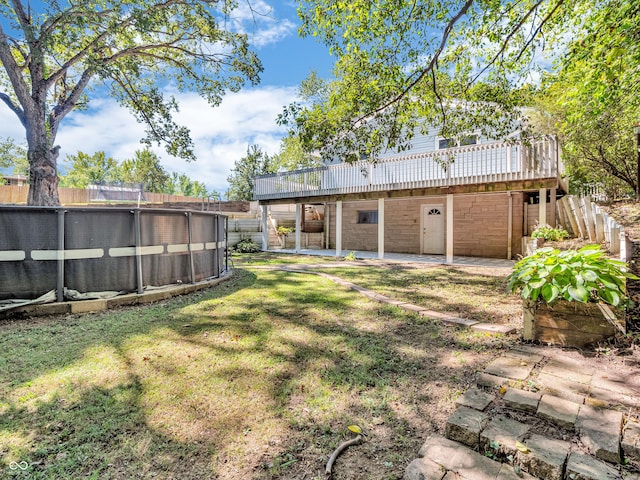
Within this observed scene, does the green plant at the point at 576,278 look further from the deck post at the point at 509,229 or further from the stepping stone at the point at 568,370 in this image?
the deck post at the point at 509,229

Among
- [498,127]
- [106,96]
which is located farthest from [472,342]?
[106,96]

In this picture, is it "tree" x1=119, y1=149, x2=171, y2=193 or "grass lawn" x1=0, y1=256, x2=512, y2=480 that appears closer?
"grass lawn" x1=0, y1=256, x2=512, y2=480

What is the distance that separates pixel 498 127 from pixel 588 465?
21.4ft

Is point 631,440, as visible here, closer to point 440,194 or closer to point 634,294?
point 634,294

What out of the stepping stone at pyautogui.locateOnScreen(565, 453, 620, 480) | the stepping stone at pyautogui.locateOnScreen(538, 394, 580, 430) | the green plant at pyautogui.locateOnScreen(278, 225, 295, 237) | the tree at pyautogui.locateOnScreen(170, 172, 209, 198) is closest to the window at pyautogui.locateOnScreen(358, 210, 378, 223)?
the green plant at pyautogui.locateOnScreen(278, 225, 295, 237)

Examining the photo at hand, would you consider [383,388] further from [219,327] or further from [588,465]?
[219,327]

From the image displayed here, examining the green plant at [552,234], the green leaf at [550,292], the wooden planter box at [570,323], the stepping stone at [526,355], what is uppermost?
the green plant at [552,234]

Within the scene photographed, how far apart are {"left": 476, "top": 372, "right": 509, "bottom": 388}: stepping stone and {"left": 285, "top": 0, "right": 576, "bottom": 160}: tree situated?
14.4 feet

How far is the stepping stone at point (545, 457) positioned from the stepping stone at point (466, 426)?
219 mm

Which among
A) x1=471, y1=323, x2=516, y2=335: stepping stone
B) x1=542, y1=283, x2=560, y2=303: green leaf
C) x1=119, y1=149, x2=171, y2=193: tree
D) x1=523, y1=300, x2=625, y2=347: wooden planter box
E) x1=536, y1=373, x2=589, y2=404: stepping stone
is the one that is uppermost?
x1=119, y1=149, x2=171, y2=193: tree

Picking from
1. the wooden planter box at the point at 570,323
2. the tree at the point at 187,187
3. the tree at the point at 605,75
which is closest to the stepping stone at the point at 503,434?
the wooden planter box at the point at 570,323

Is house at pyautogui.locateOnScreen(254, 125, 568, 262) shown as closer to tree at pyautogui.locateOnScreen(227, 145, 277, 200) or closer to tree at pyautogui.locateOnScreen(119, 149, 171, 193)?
tree at pyautogui.locateOnScreen(227, 145, 277, 200)

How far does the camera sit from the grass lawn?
1710 mm

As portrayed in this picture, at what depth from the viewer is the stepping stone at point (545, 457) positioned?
4.80 ft
